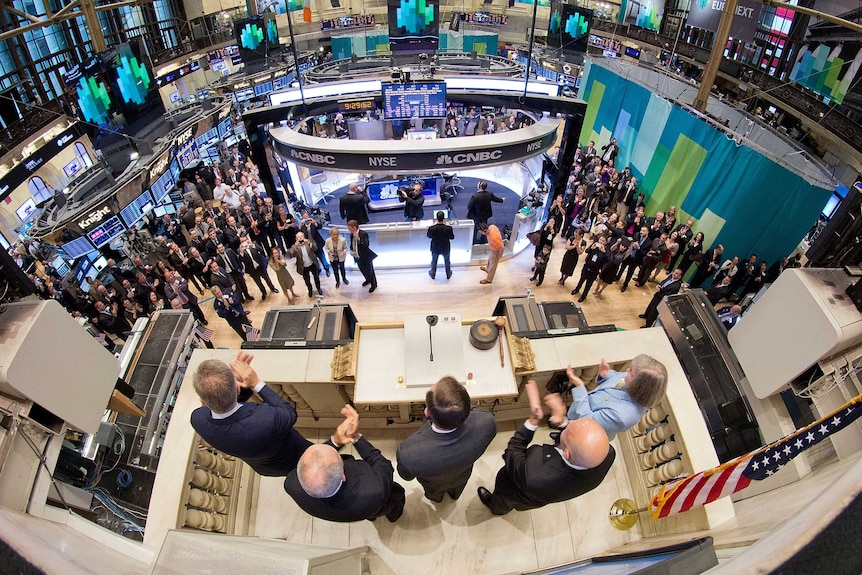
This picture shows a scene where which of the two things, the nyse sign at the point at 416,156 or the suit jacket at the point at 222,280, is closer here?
the suit jacket at the point at 222,280

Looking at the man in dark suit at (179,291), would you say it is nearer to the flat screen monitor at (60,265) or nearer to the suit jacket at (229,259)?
the suit jacket at (229,259)

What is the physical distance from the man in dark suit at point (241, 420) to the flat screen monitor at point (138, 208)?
26.0 feet

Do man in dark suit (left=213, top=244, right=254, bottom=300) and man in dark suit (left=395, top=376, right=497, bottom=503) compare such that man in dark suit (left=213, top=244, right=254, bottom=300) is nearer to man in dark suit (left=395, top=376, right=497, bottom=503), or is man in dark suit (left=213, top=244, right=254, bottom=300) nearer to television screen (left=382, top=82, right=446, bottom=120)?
television screen (left=382, top=82, right=446, bottom=120)

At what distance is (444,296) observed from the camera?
7398mm

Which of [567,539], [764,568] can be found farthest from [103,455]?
[764,568]

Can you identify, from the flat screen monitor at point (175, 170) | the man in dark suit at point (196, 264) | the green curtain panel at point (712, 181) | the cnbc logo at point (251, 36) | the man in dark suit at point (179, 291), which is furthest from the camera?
the cnbc logo at point (251, 36)

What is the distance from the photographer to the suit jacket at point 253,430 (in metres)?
2.60

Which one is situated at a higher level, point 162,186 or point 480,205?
point 480,205

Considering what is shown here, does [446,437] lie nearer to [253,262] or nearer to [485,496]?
[485,496]

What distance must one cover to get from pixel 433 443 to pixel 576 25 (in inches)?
772

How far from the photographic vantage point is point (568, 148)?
25.9 feet

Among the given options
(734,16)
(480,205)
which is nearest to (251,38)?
(480,205)

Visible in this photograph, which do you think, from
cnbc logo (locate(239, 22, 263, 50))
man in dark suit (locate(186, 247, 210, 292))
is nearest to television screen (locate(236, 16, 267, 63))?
cnbc logo (locate(239, 22, 263, 50))

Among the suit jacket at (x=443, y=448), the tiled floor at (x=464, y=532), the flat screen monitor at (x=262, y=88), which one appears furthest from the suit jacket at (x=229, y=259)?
the flat screen monitor at (x=262, y=88)
